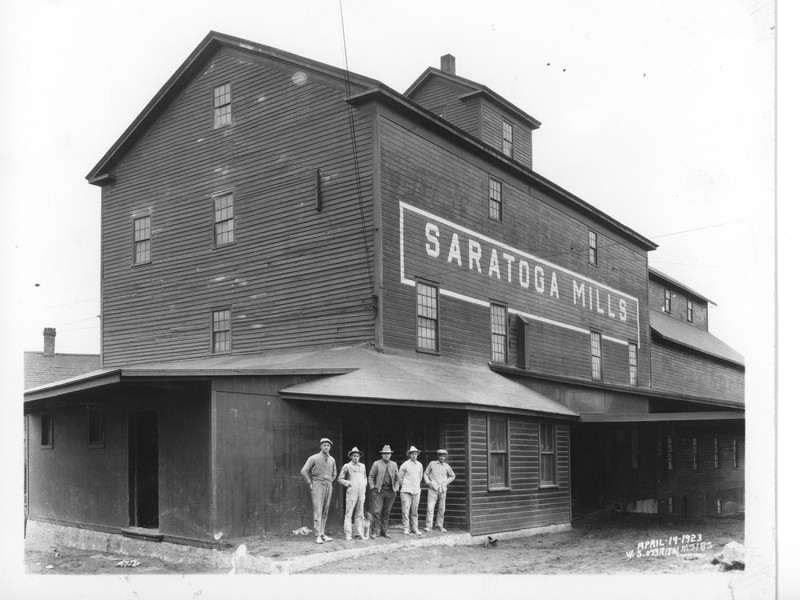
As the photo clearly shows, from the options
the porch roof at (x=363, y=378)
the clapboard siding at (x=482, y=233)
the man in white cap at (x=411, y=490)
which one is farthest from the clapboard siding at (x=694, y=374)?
the man in white cap at (x=411, y=490)

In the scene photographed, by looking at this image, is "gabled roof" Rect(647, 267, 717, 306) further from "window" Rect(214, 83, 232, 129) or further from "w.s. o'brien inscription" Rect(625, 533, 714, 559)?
"window" Rect(214, 83, 232, 129)

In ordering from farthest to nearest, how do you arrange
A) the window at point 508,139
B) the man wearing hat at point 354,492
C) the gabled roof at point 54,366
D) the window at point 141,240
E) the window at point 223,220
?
the gabled roof at point 54,366
the window at point 508,139
the window at point 141,240
the window at point 223,220
the man wearing hat at point 354,492

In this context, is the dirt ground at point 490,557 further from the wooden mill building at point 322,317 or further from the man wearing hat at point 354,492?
the wooden mill building at point 322,317

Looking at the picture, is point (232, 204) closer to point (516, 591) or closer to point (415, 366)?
point (415, 366)

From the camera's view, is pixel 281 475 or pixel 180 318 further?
pixel 180 318

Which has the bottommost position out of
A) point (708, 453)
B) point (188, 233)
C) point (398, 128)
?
point (708, 453)

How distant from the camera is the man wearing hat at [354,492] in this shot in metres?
17.2

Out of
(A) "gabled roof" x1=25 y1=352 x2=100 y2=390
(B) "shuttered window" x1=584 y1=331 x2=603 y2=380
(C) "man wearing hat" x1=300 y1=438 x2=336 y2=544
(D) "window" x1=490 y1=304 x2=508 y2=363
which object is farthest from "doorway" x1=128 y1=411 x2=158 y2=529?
(A) "gabled roof" x1=25 y1=352 x2=100 y2=390

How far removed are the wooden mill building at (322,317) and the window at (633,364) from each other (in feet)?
10.1

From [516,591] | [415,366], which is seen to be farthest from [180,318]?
[516,591]

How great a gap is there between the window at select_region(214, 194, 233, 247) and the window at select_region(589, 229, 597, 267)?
13.9 metres

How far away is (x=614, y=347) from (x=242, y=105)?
1709cm

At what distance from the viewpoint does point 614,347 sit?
3394 cm

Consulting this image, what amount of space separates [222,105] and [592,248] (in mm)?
14630
